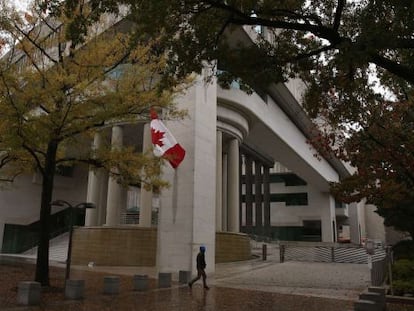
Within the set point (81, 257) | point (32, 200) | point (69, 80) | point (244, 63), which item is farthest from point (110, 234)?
point (32, 200)

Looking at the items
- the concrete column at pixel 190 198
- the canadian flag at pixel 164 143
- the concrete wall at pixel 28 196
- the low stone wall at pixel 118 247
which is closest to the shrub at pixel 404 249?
the concrete column at pixel 190 198

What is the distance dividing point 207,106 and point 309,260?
14.6 metres

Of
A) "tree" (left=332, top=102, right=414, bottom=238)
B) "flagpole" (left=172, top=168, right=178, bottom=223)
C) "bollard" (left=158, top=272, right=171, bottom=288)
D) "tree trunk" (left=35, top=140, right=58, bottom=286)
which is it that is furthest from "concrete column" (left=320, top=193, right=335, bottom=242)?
"tree trunk" (left=35, top=140, right=58, bottom=286)

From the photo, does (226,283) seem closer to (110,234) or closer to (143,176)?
(143,176)

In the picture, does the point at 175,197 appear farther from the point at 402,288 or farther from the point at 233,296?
the point at 402,288

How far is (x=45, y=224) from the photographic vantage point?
13711mm

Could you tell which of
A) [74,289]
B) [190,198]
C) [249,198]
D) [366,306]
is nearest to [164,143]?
[190,198]

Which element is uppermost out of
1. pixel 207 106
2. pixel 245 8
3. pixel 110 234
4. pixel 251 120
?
pixel 251 120

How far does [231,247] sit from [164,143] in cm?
994

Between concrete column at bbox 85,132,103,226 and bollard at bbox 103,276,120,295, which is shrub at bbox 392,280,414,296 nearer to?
bollard at bbox 103,276,120,295

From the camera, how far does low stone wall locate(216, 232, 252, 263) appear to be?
83.8ft

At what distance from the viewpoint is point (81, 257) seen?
81.9ft

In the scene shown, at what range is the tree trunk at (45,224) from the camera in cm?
1342

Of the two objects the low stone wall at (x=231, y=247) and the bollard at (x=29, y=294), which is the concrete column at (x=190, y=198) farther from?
the bollard at (x=29, y=294)
